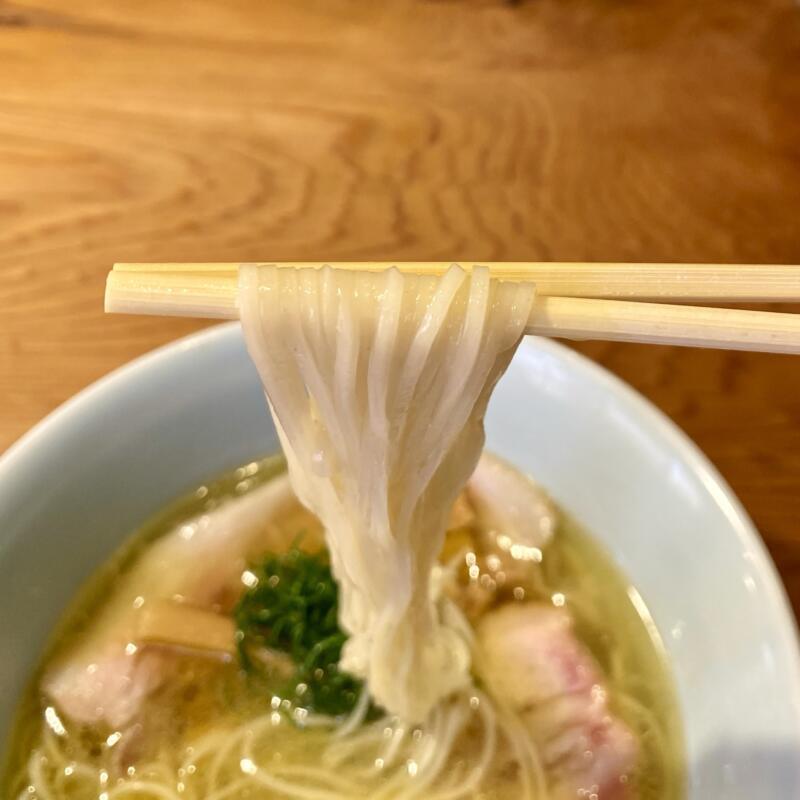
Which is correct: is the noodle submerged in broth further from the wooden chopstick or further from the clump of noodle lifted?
the wooden chopstick

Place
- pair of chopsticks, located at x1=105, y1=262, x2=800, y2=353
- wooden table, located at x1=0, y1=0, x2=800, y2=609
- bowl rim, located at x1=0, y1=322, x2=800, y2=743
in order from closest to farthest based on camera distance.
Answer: pair of chopsticks, located at x1=105, y1=262, x2=800, y2=353, bowl rim, located at x1=0, y1=322, x2=800, y2=743, wooden table, located at x1=0, y1=0, x2=800, y2=609

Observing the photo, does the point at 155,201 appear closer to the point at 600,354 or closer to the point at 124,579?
the point at 124,579

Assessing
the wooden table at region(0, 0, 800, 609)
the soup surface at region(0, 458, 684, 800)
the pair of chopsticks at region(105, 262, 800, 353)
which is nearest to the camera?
the pair of chopsticks at region(105, 262, 800, 353)

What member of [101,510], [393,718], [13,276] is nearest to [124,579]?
[101,510]

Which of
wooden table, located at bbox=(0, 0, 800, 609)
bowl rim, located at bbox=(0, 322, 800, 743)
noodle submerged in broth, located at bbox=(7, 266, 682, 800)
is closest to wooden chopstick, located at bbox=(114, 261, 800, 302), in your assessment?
noodle submerged in broth, located at bbox=(7, 266, 682, 800)

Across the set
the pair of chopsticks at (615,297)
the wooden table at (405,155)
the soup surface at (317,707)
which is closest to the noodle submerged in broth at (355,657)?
the soup surface at (317,707)

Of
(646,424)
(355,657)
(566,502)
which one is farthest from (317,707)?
(646,424)

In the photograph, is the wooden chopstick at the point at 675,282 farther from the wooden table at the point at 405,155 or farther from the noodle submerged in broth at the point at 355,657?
the wooden table at the point at 405,155
